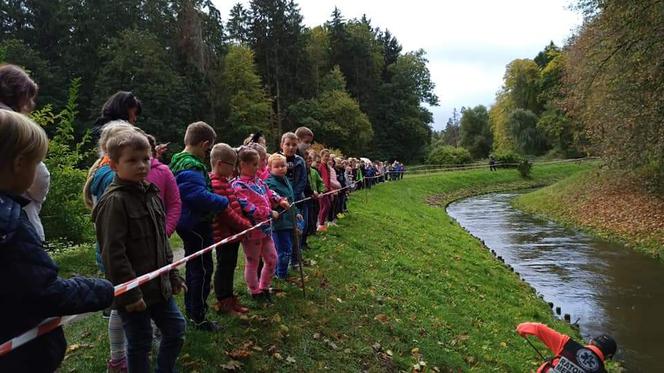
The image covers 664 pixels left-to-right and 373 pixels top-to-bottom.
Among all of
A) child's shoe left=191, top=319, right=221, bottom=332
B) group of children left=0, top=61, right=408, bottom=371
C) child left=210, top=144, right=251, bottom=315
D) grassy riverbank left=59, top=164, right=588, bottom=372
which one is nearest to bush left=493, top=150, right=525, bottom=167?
grassy riverbank left=59, top=164, right=588, bottom=372

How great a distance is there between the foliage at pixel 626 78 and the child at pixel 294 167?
42.5 feet

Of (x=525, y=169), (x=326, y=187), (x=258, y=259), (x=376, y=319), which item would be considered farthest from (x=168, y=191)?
(x=525, y=169)

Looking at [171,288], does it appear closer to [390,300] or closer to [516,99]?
[390,300]

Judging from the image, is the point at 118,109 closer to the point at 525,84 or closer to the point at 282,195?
the point at 282,195

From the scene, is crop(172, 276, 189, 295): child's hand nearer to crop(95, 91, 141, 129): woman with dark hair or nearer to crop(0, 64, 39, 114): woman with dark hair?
crop(0, 64, 39, 114): woman with dark hair

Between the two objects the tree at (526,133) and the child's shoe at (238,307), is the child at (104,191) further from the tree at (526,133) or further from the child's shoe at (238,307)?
the tree at (526,133)

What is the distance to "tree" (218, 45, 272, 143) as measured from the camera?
51.0 meters

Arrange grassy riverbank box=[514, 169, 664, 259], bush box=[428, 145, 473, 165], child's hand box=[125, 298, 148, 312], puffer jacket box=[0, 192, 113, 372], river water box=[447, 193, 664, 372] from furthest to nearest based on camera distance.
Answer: bush box=[428, 145, 473, 165] → grassy riverbank box=[514, 169, 664, 259] → river water box=[447, 193, 664, 372] → child's hand box=[125, 298, 148, 312] → puffer jacket box=[0, 192, 113, 372]

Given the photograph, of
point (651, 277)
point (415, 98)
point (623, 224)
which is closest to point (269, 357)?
point (651, 277)

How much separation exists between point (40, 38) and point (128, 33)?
11686 mm

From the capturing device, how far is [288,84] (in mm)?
60938

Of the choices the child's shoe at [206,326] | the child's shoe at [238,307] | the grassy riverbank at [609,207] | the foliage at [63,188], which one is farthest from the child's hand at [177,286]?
the grassy riverbank at [609,207]

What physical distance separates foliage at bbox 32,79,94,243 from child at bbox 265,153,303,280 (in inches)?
156

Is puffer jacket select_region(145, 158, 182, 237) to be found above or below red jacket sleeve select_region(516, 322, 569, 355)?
above
